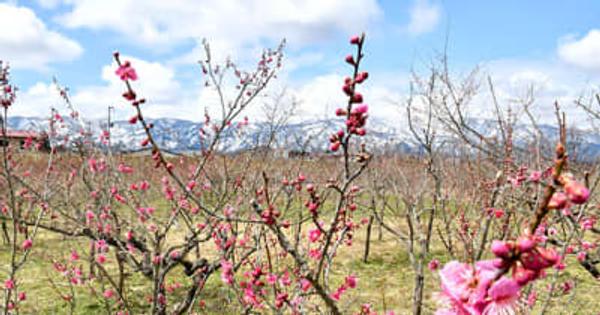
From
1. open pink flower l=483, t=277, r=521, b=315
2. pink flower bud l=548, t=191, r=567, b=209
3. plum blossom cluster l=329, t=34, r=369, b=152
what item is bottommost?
open pink flower l=483, t=277, r=521, b=315

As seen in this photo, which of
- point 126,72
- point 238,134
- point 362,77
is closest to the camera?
point 362,77

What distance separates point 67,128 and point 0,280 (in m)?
3.39

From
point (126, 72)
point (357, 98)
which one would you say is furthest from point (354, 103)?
point (126, 72)

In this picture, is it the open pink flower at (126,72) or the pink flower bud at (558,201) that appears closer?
the pink flower bud at (558,201)

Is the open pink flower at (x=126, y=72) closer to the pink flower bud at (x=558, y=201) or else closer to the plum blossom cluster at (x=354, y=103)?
the plum blossom cluster at (x=354, y=103)

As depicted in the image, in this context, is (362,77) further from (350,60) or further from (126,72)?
(126,72)

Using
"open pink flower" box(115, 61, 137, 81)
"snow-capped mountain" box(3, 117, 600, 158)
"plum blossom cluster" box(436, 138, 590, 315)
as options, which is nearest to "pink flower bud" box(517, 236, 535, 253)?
"plum blossom cluster" box(436, 138, 590, 315)

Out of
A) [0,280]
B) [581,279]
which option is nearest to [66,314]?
[0,280]

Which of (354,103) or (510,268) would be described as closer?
(510,268)

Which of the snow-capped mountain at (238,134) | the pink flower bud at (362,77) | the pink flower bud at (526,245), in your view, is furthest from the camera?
the snow-capped mountain at (238,134)

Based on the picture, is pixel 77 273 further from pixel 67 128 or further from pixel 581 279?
pixel 581 279

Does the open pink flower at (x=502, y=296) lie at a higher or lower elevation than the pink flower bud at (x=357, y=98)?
lower

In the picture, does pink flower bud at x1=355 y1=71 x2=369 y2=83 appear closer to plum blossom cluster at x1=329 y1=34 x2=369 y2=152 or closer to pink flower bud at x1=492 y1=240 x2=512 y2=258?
plum blossom cluster at x1=329 y1=34 x2=369 y2=152

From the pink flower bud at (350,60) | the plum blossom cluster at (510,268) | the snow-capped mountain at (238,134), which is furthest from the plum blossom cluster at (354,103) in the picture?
the snow-capped mountain at (238,134)
